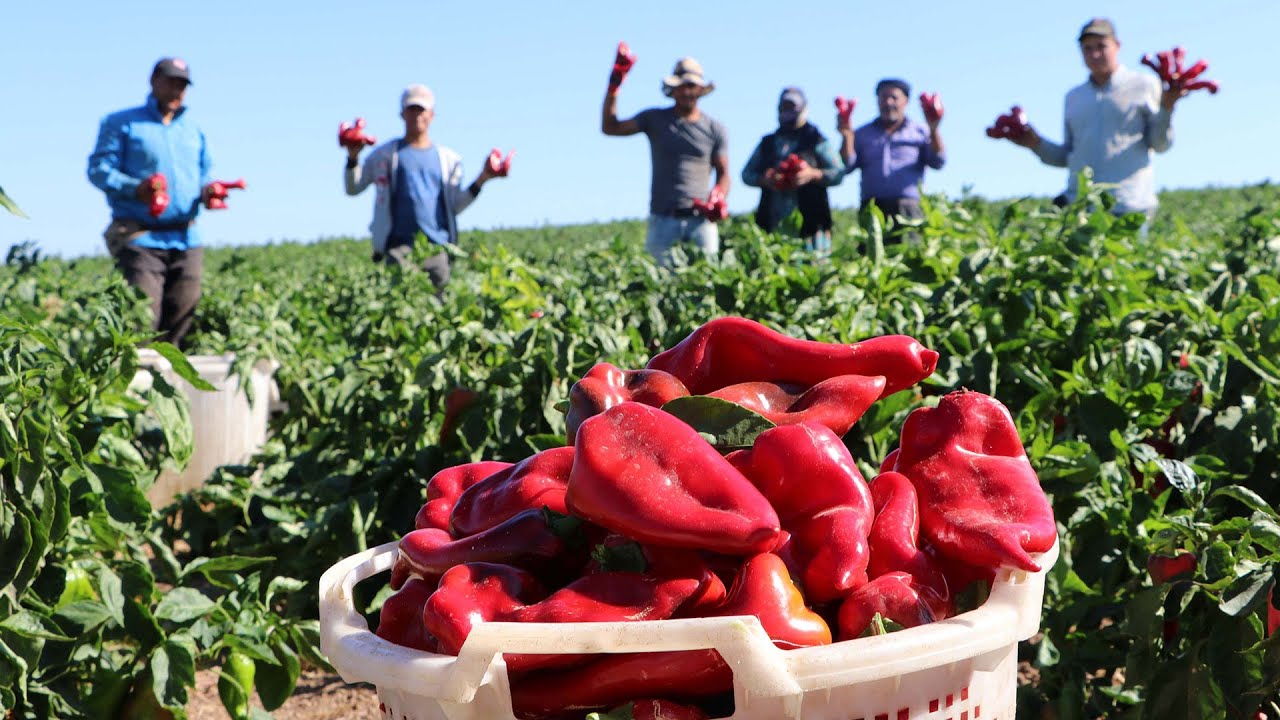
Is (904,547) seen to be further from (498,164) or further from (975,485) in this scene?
(498,164)

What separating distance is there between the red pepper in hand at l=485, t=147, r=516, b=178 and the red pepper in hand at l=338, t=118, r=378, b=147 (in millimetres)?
714

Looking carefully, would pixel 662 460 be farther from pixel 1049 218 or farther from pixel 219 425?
pixel 219 425

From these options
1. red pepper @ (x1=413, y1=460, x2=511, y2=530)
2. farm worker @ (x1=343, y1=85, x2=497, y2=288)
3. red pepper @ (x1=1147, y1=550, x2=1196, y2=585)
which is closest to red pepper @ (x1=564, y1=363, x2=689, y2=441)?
red pepper @ (x1=413, y1=460, x2=511, y2=530)

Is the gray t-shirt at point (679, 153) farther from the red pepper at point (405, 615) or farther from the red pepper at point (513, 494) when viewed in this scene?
the red pepper at point (405, 615)

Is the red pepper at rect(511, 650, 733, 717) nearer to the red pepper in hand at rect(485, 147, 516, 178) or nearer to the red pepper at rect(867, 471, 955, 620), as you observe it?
the red pepper at rect(867, 471, 955, 620)

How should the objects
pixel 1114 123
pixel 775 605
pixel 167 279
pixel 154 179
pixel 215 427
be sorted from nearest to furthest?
pixel 775 605 → pixel 215 427 → pixel 1114 123 → pixel 154 179 → pixel 167 279

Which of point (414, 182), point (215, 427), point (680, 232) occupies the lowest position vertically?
point (215, 427)

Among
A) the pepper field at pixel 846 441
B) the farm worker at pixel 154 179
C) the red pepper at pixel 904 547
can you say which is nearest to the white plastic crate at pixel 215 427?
the pepper field at pixel 846 441

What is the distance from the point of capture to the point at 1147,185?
569cm

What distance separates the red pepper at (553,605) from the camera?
4.07 feet

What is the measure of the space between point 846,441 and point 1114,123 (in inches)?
137

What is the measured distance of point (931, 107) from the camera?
653cm

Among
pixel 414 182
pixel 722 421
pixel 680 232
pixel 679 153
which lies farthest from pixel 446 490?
pixel 414 182

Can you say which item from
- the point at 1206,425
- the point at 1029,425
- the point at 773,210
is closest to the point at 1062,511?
the point at 1029,425
